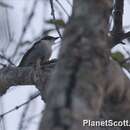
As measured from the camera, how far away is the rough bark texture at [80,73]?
69 cm

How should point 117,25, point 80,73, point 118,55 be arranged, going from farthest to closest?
point 118,55 → point 117,25 → point 80,73

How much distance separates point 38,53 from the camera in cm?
423

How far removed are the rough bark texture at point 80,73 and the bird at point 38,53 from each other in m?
3.21

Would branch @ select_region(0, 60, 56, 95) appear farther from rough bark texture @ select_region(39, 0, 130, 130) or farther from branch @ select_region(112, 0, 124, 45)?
rough bark texture @ select_region(39, 0, 130, 130)

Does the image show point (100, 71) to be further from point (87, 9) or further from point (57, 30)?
point (57, 30)

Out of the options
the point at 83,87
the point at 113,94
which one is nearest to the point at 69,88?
the point at 83,87

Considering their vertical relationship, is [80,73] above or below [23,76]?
above

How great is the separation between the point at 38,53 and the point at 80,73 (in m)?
3.51

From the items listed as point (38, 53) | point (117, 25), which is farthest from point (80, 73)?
point (38, 53)

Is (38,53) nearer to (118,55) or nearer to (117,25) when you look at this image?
(118,55)

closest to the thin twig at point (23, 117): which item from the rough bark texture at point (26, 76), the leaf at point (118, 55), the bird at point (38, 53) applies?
the rough bark texture at point (26, 76)

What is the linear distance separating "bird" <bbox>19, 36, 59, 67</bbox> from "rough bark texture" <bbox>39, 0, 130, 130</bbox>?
321cm

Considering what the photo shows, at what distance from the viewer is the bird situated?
4.10 metres

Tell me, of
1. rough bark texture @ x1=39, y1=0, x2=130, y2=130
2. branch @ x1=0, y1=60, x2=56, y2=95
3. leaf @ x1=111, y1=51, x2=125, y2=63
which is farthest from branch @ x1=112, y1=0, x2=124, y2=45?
rough bark texture @ x1=39, y1=0, x2=130, y2=130
